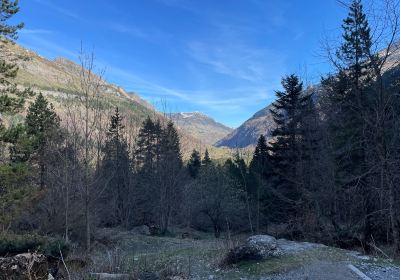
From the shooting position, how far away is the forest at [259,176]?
1343 centimetres

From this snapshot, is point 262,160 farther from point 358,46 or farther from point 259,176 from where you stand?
point 358,46

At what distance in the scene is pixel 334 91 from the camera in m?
20.3

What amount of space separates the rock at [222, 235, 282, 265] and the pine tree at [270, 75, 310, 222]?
17289 mm

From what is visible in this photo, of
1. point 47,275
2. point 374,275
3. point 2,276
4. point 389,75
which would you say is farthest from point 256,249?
point 389,75

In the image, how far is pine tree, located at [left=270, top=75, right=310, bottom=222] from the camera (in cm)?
2911

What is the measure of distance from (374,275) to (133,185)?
3095 centimetres

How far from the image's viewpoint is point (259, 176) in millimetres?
32000

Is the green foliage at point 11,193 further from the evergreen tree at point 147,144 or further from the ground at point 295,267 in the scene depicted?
the evergreen tree at point 147,144

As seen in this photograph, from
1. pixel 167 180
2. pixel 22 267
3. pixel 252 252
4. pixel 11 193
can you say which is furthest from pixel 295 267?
pixel 167 180

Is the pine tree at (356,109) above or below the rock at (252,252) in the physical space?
above

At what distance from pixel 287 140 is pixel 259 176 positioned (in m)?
4.05

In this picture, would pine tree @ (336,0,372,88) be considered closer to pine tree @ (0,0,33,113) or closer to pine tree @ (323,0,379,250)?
pine tree @ (323,0,379,250)

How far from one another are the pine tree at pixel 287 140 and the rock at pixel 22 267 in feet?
71.5

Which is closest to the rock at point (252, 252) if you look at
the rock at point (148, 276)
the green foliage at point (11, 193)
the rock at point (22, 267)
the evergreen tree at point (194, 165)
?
the rock at point (148, 276)
